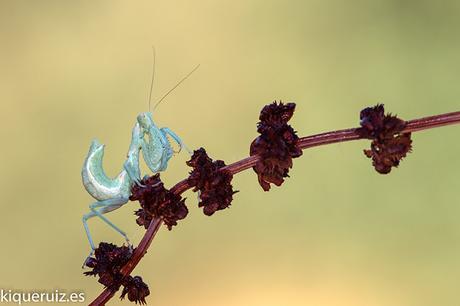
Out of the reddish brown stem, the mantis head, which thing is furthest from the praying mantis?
the reddish brown stem

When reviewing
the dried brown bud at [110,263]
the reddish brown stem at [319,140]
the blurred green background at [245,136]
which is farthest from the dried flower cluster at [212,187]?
the blurred green background at [245,136]

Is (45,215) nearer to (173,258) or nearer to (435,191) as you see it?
(173,258)

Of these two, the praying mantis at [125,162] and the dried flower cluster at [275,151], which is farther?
the praying mantis at [125,162]

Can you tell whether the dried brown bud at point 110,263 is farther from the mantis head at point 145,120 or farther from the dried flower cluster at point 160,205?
the mantis head at point 145,120

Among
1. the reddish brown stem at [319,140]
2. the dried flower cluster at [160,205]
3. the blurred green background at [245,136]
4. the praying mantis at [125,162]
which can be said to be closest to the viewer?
the reddish brown stem at [319,140]

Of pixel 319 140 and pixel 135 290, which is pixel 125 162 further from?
pixel 319 140

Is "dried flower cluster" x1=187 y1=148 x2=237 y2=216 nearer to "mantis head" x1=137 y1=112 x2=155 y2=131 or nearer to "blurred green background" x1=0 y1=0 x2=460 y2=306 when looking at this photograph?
"mantis head" x1=137 y1=112 x2=155 y2=131

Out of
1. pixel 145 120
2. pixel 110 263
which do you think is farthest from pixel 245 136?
pixel 110 263

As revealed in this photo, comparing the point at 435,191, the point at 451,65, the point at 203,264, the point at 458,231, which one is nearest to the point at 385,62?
the point at 451,65
